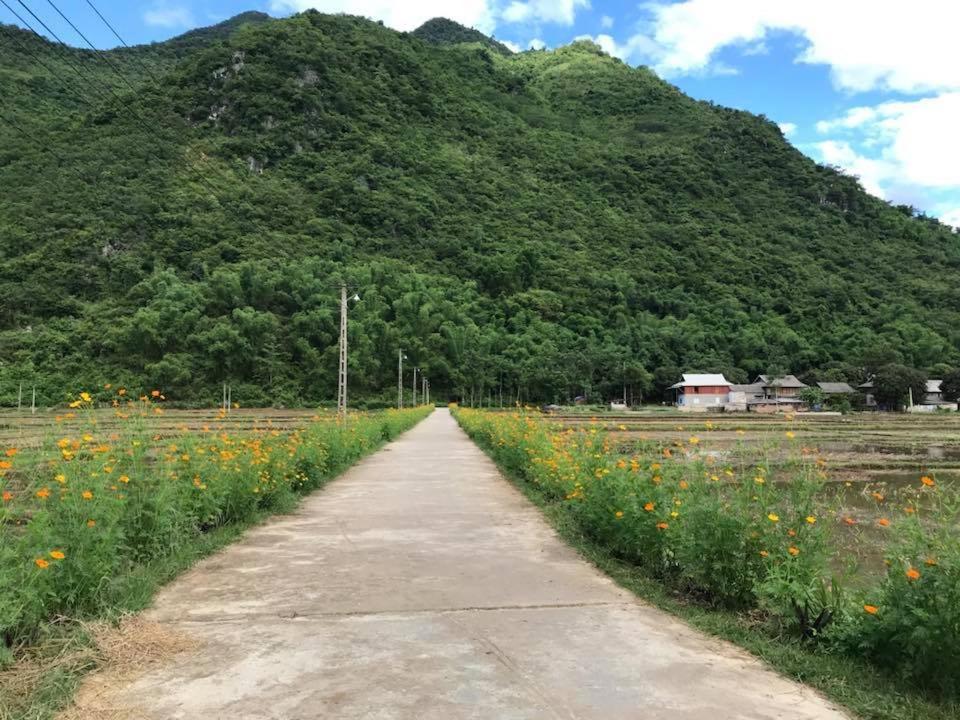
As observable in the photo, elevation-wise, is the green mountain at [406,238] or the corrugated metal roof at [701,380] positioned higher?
the green mountain at [406,238]

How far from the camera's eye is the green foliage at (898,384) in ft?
209

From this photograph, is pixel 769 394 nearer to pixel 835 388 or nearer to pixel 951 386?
pixel 835 388

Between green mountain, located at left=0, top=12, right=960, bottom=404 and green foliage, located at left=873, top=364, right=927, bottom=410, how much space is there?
477 cm

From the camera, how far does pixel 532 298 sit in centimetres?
8312

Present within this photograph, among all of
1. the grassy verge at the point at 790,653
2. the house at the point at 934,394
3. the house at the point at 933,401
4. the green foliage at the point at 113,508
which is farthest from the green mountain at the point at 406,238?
the grassy verge at the point at 790,653

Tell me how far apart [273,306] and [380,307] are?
11.0 metres

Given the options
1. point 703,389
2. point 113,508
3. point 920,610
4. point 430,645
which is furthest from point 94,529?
point 703,389

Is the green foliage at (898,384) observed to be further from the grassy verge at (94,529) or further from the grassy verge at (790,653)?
the grassy verge at (94,529)

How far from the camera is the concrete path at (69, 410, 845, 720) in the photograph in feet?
9.64

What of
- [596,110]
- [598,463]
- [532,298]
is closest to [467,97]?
[596,110]

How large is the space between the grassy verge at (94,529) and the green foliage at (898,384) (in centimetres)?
6962

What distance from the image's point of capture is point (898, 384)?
6375cm

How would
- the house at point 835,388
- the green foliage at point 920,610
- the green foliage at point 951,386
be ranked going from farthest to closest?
the house at point 835,388 < the green foliage at point 951,386 < the green foliage at point 920,610

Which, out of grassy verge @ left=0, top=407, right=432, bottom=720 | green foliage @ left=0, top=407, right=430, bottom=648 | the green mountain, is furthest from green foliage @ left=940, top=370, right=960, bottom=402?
grassy verge @ left=0, top=407, right=432, bottom=720
